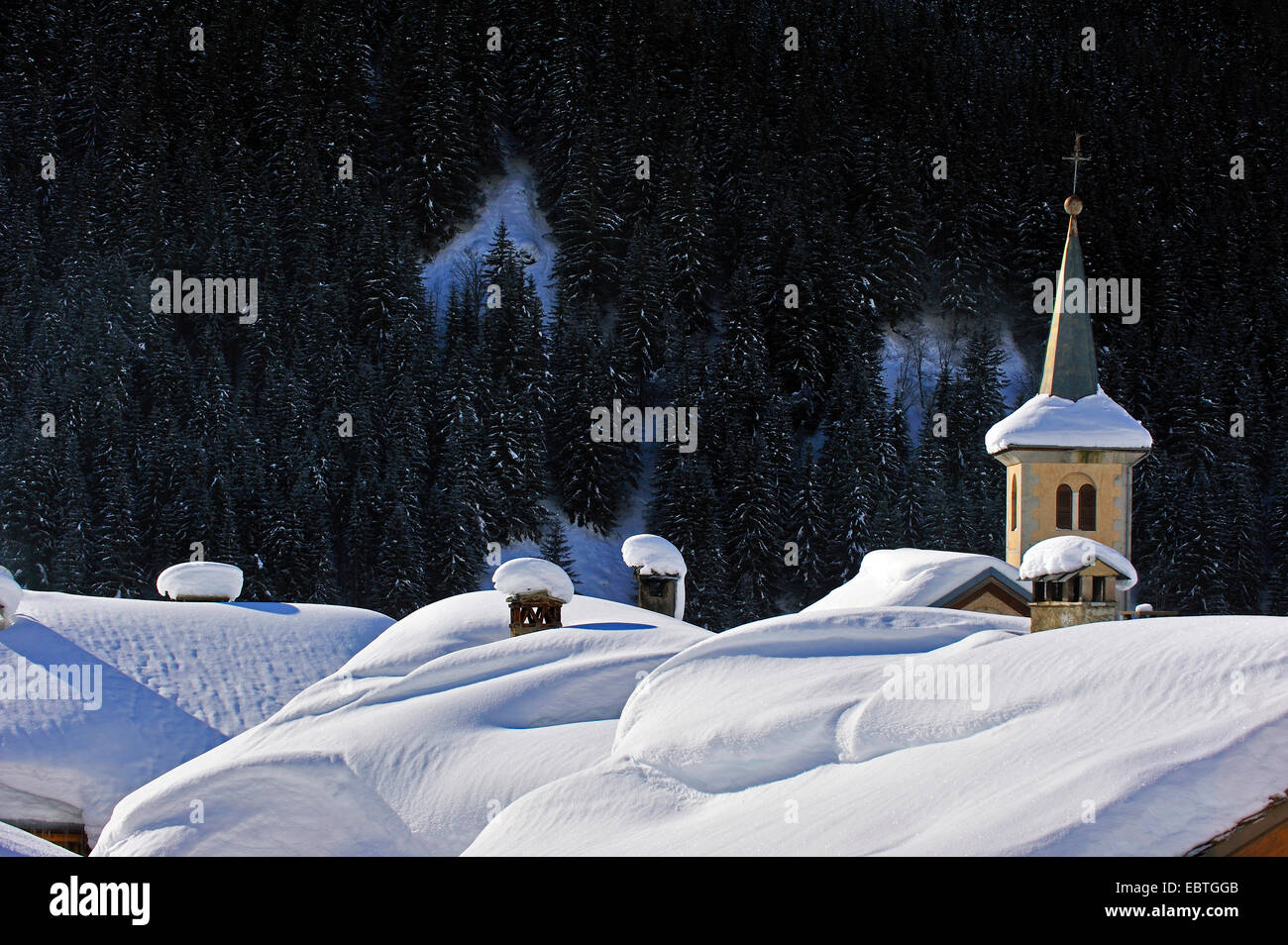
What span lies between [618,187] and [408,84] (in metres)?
16.6

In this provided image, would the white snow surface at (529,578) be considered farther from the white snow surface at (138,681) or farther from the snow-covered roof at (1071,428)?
the snow-covered roof at (1071,428)

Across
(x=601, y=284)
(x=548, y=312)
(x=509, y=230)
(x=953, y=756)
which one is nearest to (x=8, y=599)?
(x=953, y=756)

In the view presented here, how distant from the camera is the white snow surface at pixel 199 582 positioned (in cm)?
2944

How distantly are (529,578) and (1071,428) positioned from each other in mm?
13623

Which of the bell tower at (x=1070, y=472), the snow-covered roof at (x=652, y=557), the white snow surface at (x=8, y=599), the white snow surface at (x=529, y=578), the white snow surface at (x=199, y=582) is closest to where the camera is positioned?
the white snow surface at (x=529, y=578)

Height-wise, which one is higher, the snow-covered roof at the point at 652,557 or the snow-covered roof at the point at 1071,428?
the snow-covered roof at the point at 1071,428

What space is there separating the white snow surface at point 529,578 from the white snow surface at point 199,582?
9421 mm

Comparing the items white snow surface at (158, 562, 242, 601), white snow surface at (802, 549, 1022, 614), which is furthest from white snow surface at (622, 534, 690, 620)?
white snow surface at (158, 562, 242, 601)

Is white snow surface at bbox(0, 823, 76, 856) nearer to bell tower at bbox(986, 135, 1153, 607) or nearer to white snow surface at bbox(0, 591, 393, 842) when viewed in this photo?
white snow surface at bbox(0, 591, 393, 842)

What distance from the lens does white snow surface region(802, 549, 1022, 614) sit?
24.8m

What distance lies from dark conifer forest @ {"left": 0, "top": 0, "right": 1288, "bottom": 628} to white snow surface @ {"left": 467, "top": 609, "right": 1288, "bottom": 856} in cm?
4031

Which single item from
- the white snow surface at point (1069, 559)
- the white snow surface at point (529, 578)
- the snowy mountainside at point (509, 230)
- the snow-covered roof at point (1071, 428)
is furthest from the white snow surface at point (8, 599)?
the snowy mountainside at point (509, 230)

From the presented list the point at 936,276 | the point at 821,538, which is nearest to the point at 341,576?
the point at 821,538

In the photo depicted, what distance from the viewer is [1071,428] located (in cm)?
3014
